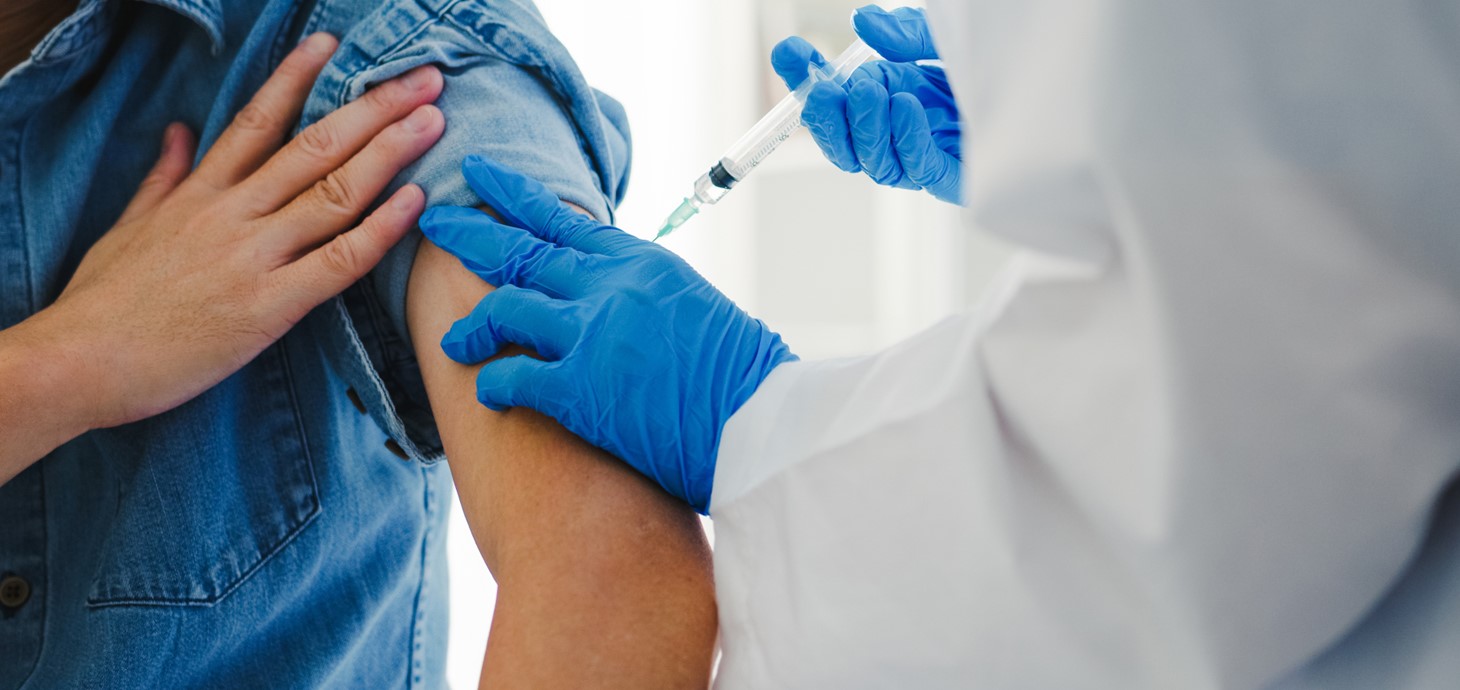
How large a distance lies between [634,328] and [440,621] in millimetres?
551

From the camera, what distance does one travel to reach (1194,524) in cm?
43

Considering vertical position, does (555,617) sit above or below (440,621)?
above

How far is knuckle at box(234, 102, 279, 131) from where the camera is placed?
0.85 meters

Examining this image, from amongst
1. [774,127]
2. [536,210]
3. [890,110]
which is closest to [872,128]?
[890,110]

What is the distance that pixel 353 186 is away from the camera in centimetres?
80

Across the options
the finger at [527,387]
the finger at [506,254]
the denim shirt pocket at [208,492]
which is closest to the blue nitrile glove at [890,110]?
the finger at [506,254]

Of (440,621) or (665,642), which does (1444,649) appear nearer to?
(665,642)

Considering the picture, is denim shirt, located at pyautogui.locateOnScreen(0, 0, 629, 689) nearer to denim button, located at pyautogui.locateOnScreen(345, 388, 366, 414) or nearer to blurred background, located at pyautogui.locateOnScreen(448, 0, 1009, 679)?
denim button, located at pyautogui.locateOnScreen(345, 388, 366, 414)

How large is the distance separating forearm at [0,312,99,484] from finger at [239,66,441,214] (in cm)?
20

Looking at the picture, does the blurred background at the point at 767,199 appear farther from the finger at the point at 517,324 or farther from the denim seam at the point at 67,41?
the finger at the point at 517,324

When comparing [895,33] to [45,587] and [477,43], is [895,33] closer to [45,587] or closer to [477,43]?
[477,43]

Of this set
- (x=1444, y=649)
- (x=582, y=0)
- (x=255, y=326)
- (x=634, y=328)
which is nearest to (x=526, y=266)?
(x=634, y=328)

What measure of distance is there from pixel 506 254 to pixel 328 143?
198 millimetres

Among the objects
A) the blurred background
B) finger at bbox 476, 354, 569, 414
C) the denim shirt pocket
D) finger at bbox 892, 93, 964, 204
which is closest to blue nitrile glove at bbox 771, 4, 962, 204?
finger at bbox 892, 93, 964, 204
